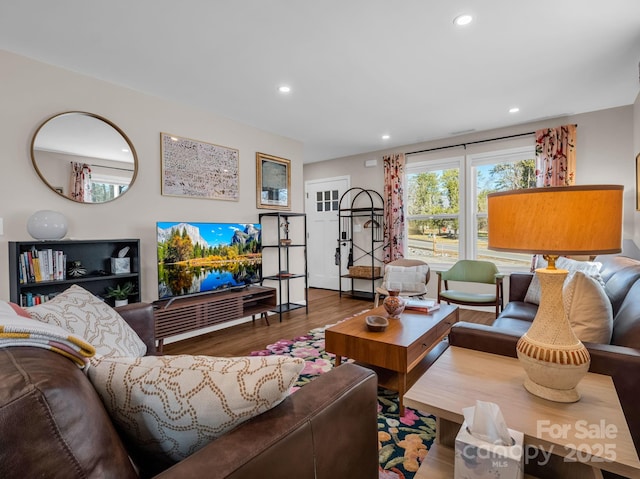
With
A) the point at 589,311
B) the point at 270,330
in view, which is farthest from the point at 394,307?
the point at 270,330

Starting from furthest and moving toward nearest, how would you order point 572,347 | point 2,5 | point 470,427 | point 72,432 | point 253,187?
point 253,187
point 2,5
point 572,347
point 470,427
point 72,432

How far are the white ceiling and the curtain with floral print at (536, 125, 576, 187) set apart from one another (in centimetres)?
26

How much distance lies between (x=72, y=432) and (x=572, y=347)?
Answer: 1.35 metres

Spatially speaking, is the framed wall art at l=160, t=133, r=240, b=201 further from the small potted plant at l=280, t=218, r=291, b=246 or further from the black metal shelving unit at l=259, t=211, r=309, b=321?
the small potted plant at l=280, t=218, r=291, b=246

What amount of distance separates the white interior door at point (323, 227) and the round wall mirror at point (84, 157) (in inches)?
141

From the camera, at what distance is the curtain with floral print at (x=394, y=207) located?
5.02m

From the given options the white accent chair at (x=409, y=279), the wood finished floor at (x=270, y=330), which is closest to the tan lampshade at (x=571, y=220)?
the wood finished floor at (x=270, y=330)

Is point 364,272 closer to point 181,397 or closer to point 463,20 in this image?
point 463,20

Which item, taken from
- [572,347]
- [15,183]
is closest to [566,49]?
[572,347]

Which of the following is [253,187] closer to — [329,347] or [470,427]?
[329,347]

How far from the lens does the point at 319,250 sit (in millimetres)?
6168

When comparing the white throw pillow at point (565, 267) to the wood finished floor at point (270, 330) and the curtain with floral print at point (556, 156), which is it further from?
the curtain with floral print at point (556, 156)

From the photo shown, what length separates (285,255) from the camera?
4.55 metres

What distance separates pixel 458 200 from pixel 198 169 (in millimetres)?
3535
